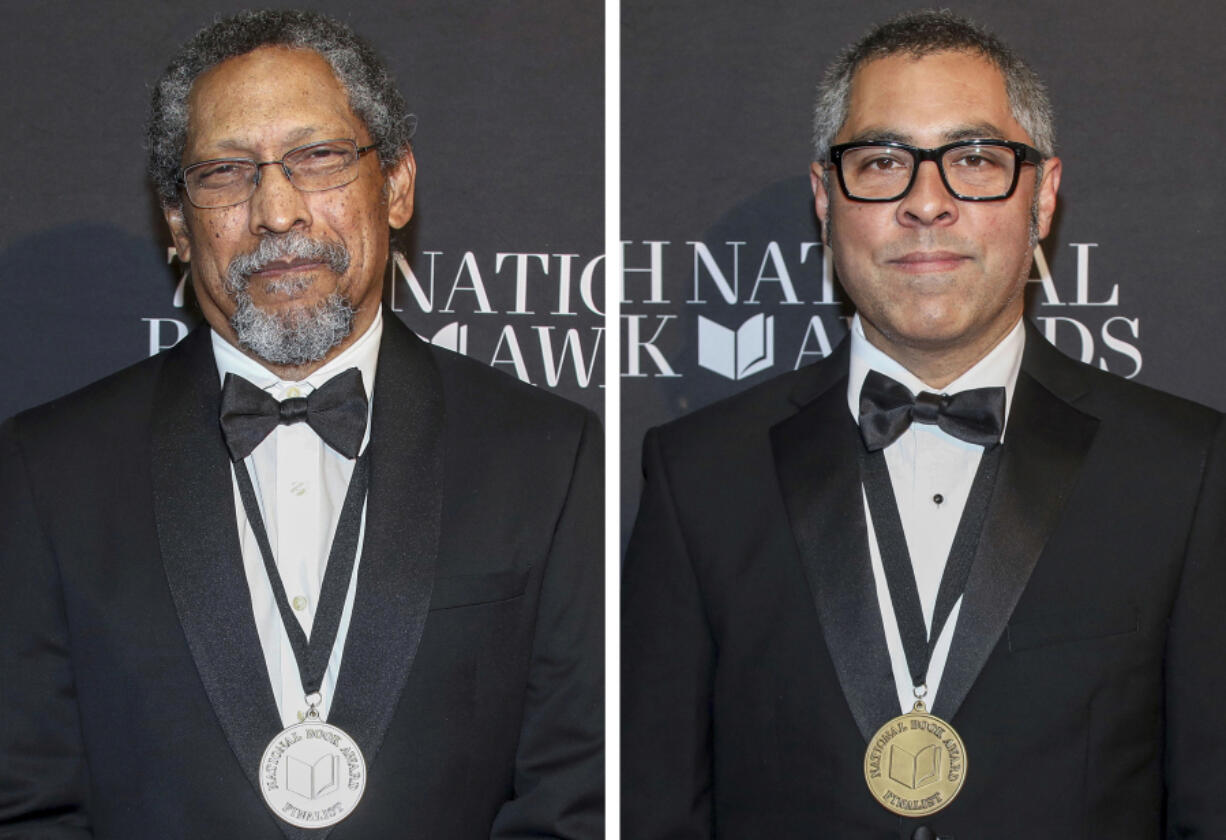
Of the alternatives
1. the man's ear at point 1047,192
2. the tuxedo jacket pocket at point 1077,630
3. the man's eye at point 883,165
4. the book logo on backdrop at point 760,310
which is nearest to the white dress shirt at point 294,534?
the book logo on backdrop at point 760,310

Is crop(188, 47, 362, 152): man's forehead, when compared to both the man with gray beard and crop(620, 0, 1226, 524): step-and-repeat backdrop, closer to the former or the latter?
the man with gray beard

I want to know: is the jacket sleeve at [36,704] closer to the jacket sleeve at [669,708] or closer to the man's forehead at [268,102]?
the man's forehead at [268,102]

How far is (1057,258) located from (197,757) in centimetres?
186

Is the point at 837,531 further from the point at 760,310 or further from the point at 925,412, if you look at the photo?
the point at 760,310

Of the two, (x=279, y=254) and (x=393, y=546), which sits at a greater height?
(x=279, y=254)

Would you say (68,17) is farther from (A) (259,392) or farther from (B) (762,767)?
(B) (762,767)

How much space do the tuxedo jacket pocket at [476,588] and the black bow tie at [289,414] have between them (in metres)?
0.25

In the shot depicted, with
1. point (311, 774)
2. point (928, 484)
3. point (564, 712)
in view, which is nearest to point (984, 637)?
point (928, 484)

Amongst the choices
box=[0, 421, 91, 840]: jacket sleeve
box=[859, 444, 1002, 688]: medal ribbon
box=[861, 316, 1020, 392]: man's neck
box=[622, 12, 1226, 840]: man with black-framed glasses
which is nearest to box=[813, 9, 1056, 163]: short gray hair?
box=[622, 12, 1226, 840]: man with black-framed glasses

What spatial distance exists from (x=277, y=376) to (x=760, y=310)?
999 mm

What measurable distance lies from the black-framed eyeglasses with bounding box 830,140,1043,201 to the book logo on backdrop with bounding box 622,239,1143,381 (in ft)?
1.95

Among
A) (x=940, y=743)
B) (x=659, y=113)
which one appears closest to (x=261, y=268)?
(x=659, y=113)

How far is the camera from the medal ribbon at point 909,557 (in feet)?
7.25

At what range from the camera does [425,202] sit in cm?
297
